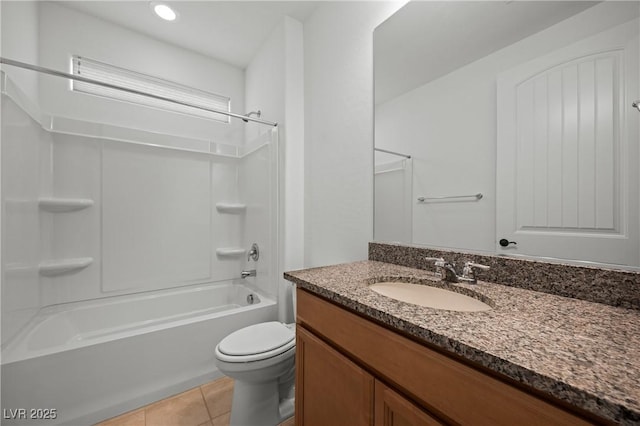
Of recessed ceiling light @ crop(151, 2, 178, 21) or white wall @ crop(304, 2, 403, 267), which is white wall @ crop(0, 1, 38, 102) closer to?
recessed ceiling light @ crop(151, 2, 178, 21)

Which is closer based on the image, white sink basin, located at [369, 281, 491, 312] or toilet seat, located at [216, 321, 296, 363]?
white sink basin, located at [369, 281, 491, 312]

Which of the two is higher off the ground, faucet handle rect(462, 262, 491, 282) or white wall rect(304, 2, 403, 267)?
white wall rect(304, 2, 403, 267)

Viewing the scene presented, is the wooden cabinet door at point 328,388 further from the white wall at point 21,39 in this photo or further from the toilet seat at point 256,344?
the white wall at point 21,39

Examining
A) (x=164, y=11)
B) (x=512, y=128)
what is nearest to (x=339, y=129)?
(x=512, y=128)

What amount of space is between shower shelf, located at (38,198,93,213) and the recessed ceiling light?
156cm

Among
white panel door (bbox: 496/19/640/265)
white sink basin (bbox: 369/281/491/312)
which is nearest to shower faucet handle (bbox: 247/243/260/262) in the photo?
white sink basin (bbox: 369/281/491/312)

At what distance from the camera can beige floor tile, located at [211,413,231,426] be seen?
4.35ft

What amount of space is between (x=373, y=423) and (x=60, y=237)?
96.8 inches

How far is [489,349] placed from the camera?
1.47 feet

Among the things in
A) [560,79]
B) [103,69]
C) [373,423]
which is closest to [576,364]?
[373,423]

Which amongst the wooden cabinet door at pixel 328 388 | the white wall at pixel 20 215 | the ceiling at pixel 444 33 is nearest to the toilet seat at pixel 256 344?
the wooden cabinet door at pixel 328 388

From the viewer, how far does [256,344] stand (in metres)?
1.31

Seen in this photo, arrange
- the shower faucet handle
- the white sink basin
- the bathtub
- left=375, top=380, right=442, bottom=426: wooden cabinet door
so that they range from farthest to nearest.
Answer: the shower faucet handle → the bathtub → the white sink basin → left=375, top=380, right=442, bottom=426: wooden cabinet door

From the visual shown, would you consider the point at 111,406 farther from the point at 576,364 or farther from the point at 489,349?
the point at 576,364
